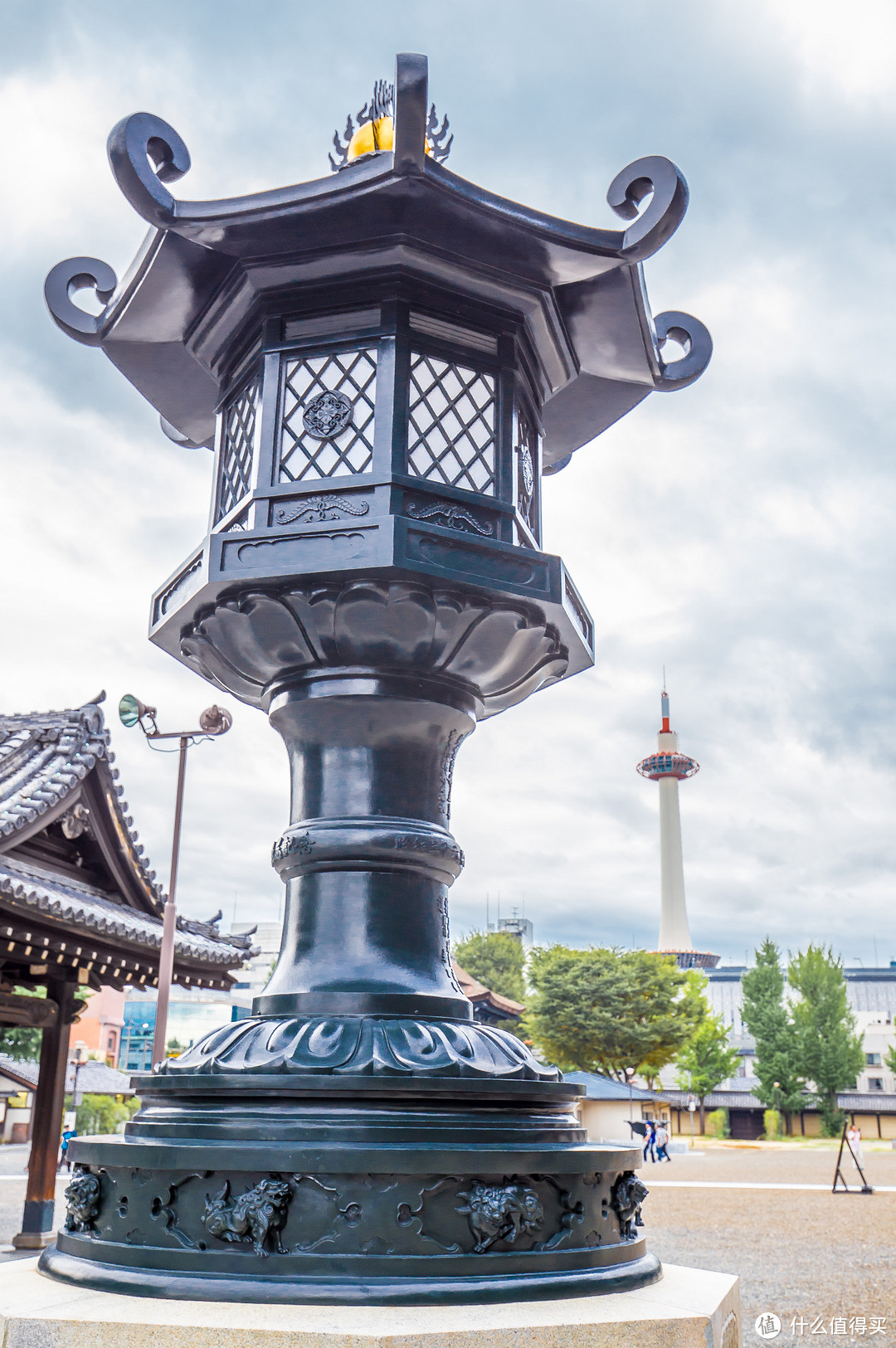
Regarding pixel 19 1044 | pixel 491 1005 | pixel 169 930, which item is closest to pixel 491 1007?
pixel 491 1005

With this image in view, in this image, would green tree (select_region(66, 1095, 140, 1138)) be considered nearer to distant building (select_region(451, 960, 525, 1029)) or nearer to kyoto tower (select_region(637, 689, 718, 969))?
distant building (select_region(451, 960, 525, 1029))

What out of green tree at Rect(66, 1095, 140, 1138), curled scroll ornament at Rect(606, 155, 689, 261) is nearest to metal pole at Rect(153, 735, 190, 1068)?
curled scroll ornament at Rect(606, 155, 689, 261)

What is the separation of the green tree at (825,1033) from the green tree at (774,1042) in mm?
470

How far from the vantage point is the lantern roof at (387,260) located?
238cm

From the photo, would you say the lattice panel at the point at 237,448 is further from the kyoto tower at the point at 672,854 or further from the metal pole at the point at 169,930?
the kyoto tower at the point at 672,854

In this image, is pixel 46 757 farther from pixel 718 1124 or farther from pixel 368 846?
pixel 718 1124

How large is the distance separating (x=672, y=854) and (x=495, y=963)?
29.3m

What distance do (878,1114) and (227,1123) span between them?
60.0 m

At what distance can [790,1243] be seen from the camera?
41.6ft

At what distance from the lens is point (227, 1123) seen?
2.04 m

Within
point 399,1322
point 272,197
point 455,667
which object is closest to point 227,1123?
point 399,1322

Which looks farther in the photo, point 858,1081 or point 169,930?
point 858,1081

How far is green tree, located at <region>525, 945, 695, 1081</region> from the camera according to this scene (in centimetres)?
3650

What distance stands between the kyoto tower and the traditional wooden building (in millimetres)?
74061
